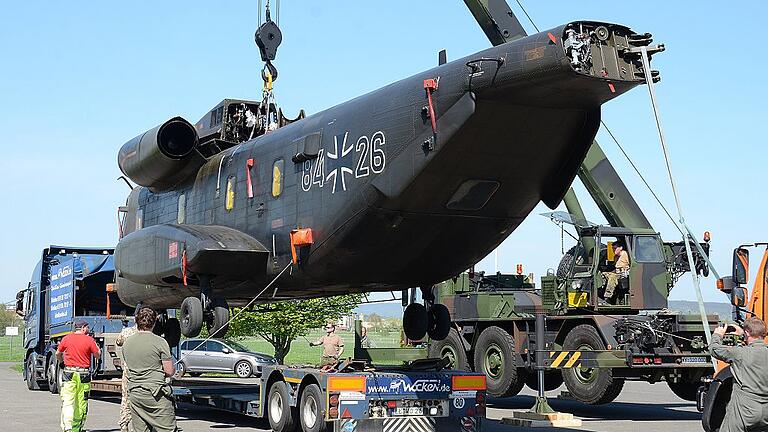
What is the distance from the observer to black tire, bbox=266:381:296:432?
13.9 meters

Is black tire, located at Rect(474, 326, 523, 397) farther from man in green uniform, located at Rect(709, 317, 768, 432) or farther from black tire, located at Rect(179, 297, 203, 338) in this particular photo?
man in green uniform, located at Rect(709, 317, 768, 432)

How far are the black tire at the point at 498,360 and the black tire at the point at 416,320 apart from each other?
17.7ft

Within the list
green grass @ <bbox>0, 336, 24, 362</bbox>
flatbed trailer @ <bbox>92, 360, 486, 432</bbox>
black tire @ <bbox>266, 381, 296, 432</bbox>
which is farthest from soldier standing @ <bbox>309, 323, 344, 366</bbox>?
green grass @ <bbox>0, 336, 24, 362</bbox>

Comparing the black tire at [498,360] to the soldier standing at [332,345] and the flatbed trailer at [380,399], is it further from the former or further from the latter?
the flatbed trailer at [380,399]

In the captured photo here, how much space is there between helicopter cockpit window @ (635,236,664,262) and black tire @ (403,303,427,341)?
5927 millimetres

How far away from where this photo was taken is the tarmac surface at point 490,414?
51.6 ft

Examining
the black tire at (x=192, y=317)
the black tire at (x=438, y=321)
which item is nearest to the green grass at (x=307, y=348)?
the black tire at (x=438, y=321)

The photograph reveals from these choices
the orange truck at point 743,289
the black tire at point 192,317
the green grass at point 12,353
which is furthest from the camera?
the green grass at point 12,353

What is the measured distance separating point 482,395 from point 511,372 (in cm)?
676

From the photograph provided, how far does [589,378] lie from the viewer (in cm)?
1830

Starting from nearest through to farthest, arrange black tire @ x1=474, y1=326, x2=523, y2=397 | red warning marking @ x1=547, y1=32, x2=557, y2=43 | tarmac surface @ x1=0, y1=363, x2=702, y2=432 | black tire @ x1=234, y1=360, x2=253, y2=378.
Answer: red warning marking @ x1=547, y1=32, x2=557, y2=43 < tarmac surface @ x1=0, y1=363, x2=702, y2=432 < black tire @ x1=474, y1=326, x2=523, y2=397 < black tire @ x1=234, y1=360, x2=253, y2=378

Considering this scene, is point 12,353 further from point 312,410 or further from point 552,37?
point 552,37

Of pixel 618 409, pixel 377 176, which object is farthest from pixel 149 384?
pixel 618 409

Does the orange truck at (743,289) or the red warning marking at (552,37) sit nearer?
the red warning marking at (552,37)
